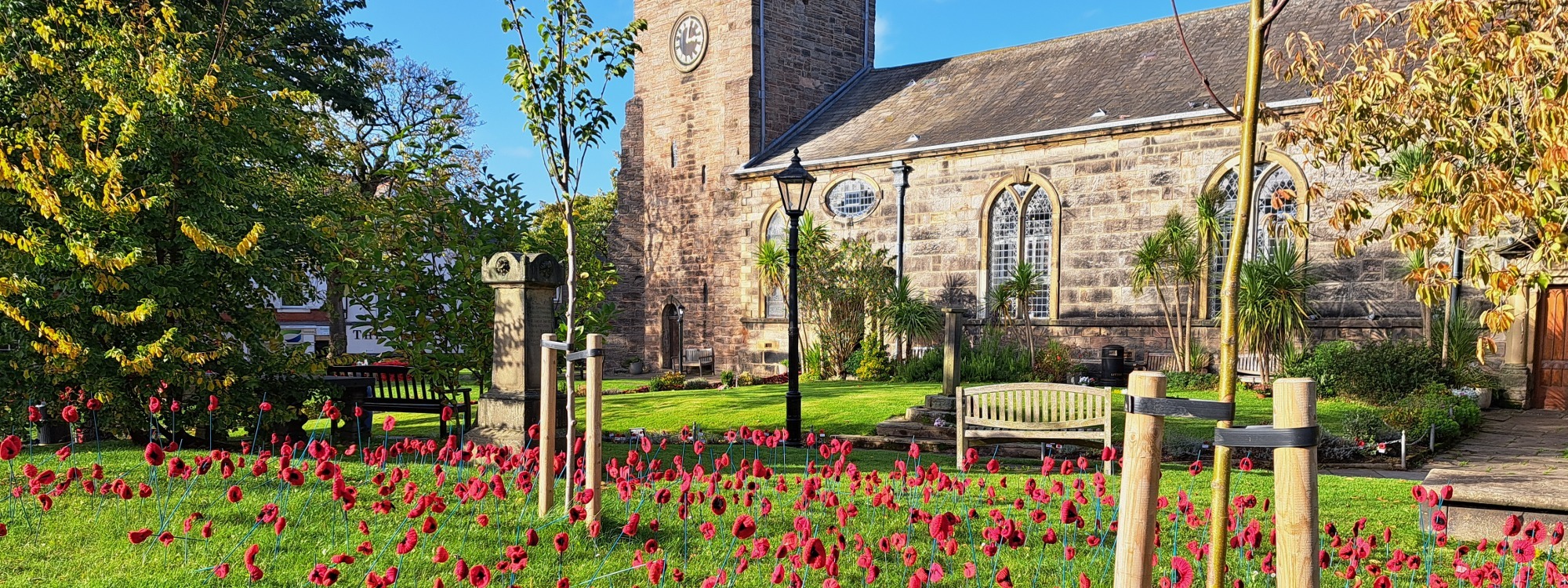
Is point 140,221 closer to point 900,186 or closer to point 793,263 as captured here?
point 793,263

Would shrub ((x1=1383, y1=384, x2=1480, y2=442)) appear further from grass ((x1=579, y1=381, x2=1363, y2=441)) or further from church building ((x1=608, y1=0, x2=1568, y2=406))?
church building ((x1=608, y1=0, x2=1568, y2=406))

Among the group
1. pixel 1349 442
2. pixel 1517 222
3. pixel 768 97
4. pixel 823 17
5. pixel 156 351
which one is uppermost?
pixel 823 17

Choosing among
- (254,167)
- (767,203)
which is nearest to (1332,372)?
(767,203)

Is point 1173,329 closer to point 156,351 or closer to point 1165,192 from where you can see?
point 1165,192

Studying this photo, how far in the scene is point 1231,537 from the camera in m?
4.68

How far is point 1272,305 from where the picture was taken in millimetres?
16734

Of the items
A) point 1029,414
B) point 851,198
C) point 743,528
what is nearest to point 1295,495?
point 743,528

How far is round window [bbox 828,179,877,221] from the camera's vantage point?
23656 mm

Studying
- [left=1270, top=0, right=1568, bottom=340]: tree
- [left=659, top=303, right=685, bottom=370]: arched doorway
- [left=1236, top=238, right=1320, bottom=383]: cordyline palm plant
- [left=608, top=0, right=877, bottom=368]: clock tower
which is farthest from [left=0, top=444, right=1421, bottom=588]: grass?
[left=659, top=303, right=685, bottom=370]: arched doorway

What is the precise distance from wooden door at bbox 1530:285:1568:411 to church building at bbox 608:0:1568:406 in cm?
25

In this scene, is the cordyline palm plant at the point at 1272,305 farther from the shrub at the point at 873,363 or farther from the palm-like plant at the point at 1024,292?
the shrub at the point at 873,363

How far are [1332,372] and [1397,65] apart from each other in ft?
41.2

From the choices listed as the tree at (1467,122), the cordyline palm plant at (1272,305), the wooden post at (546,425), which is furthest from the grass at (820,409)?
the wooden post at (546,425)

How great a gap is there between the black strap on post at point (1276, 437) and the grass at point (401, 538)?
2.22 m
